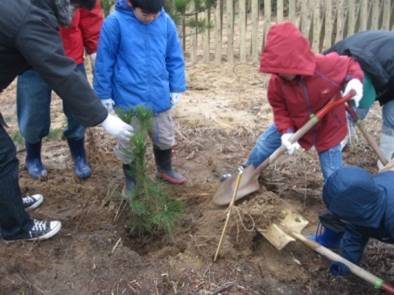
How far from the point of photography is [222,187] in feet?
12.1

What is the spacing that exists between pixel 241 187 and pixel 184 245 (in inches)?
23.3

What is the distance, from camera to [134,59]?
11.2 feet

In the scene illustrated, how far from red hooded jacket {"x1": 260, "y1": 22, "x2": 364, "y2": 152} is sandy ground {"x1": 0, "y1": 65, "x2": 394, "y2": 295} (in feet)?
1.73

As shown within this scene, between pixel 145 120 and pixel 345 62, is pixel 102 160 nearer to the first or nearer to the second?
pixel 145 120

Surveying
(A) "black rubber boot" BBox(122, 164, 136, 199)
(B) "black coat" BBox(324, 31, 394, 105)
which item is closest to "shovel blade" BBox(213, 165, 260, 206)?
(A) "black rubber boot" BBox(122, 164, 136, 199)

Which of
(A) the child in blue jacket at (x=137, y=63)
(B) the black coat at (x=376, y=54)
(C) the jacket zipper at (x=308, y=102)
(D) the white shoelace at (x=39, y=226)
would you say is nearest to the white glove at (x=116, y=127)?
(A) the child in blue jacket at (x=137, y=63)

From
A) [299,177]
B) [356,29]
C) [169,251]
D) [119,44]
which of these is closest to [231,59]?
[356,29]

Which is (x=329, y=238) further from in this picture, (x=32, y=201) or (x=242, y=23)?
(x=242, y=23)

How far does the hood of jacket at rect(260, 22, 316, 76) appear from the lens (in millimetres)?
2979

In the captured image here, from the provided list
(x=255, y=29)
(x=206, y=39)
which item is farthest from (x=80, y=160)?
(x=255, y=29)

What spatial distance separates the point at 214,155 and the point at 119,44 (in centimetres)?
150

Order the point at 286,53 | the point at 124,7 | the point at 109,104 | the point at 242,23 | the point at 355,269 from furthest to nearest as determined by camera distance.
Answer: the point at 242,23 < the point at 109,104 < the point at 124,7 < the point at 286,53 < the point at 355,269

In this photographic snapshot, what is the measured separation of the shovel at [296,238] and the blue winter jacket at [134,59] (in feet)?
3.55

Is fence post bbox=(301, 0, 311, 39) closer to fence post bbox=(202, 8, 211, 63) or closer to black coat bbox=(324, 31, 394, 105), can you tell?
fence post bbox=(202, 8, 211, 63)
